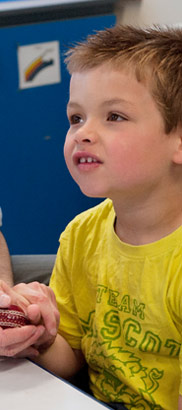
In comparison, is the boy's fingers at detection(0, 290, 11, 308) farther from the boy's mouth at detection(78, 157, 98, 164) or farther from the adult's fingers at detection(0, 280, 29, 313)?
the boy's mouth at detection(78, 157, 98, 164)

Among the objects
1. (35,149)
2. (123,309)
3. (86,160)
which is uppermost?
(86,160)

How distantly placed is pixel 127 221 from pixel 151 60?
0.84 ft

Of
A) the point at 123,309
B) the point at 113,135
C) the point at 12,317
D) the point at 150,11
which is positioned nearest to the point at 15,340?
the point at 12,317

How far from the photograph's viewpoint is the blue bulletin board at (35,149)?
2607 mm

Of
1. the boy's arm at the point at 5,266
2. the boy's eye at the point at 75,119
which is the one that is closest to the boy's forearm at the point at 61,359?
the boy's arm at the point at 5,266

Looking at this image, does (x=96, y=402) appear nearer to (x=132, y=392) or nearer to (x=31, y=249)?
(x=132, y=392)

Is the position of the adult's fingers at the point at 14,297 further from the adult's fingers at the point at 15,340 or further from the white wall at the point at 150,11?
the white wall at the point at 150,11

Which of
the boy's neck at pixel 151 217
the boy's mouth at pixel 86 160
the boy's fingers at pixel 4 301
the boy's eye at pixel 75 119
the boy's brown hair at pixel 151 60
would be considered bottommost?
the boy's fingers at pixel 4 301

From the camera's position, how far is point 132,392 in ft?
3.51

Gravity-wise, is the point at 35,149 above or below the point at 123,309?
below

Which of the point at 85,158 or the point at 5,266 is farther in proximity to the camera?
the point at 5,266

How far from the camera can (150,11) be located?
111 inches

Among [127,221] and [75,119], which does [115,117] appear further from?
[127,221]

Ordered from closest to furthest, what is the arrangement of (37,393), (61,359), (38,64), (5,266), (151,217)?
(37,393) < (151,217) < (61,359) < (5,266) < (38,64)
